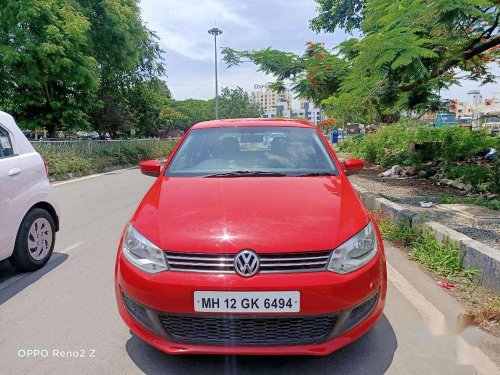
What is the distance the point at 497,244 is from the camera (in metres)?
4.45

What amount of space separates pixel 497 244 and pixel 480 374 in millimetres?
2291

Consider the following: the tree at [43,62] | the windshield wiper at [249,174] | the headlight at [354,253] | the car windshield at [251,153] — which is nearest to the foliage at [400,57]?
the car windshield at [251,153]

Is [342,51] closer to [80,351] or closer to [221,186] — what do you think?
[221,186]

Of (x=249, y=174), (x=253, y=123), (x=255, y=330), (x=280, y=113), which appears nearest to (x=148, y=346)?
(x=255, y=330)

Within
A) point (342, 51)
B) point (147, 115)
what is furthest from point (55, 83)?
point (147, 115)

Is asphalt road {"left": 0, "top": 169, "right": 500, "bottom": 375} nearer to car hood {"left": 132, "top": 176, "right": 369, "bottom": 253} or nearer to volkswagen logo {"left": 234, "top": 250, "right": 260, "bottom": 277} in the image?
volkswagen logo {"left": 234, "top": 250, "right": 260, "bottom": 277}

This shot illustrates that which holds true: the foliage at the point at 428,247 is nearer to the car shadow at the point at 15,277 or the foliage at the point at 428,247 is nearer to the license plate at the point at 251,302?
the license plate at the point at 251,302

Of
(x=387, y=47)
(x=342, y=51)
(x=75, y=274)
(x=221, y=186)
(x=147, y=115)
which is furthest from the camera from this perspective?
(x=147, y=115)

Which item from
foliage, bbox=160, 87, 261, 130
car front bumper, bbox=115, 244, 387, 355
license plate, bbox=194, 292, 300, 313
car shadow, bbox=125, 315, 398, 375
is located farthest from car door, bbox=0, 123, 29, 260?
foliage, bbox=160, 87, 261, 130

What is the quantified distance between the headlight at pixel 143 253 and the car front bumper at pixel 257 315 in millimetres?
47

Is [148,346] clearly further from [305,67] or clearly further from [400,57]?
[305,67]

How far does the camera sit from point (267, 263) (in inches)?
93.4

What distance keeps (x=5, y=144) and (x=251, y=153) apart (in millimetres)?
2526

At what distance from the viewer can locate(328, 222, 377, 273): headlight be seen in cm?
243
